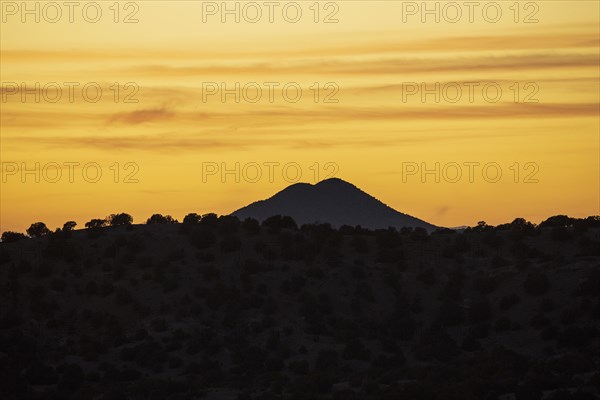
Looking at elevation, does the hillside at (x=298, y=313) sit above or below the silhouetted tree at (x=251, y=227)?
below

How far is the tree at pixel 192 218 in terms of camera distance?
117250 mm

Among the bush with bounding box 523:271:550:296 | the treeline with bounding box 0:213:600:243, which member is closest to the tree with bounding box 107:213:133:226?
the treeline with bounding box 0:213:600:243

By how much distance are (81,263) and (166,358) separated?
2006 cm

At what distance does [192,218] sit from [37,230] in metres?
13.4

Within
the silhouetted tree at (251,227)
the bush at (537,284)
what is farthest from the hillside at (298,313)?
the silhouetted tree at (251,227)

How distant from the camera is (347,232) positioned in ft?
381

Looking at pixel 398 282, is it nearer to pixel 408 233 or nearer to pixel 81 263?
pixel 408 233

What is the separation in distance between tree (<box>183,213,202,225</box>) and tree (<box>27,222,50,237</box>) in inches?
468

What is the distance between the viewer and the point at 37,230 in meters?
118

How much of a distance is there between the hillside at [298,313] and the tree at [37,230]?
5999mm

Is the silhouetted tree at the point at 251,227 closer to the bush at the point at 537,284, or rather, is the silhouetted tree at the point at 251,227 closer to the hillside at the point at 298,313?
the hillside at the point at 298,313

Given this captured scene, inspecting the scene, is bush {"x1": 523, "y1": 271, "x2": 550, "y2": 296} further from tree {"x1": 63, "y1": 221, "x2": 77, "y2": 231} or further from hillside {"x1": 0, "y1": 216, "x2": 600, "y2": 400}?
tree {"x1": 63, "y1": 221, "x2": 77, "y2": 231}

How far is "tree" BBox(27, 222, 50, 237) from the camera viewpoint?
118m

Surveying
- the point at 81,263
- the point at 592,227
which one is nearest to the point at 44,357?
the point at 81,263
